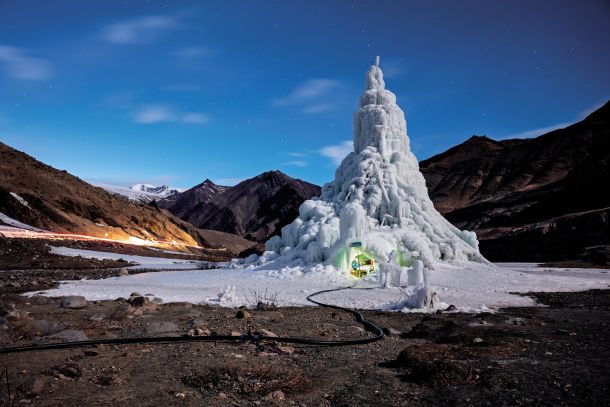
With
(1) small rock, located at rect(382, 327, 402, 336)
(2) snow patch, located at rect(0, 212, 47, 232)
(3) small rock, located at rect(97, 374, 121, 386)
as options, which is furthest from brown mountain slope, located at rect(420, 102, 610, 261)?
(2) snow patch, located at rect(0, 212, 47, 232)

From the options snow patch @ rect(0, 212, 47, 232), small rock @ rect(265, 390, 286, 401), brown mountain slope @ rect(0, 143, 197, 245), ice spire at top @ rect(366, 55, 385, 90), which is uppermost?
ice spire at top @ rect(366, 55, 385, 90)

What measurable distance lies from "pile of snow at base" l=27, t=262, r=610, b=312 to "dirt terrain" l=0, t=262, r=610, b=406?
338cm

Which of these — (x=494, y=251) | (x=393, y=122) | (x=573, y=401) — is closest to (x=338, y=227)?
(x=393, y=122)

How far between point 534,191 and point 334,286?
6695 cm

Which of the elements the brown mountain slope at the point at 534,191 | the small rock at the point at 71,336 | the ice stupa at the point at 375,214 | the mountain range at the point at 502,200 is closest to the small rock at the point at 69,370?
the small rock at the point at 71,336

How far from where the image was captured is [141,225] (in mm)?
82250

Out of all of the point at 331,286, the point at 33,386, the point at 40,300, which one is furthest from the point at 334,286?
the point at 33,386

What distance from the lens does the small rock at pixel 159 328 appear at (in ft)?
29.1

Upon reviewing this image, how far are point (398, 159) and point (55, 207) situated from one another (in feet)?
177

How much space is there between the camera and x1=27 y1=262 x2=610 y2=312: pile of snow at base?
46.8ft

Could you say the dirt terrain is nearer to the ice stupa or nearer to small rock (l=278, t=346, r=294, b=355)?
small rock (l=278, t=346, r=294, b=355)

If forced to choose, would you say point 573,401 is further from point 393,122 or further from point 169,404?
point 393,122

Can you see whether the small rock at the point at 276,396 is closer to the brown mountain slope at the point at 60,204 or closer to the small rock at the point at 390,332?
the small rock at the point at 390,332

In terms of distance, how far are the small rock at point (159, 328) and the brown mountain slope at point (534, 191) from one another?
143ft
